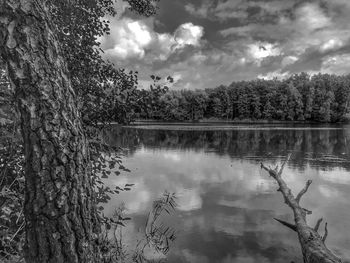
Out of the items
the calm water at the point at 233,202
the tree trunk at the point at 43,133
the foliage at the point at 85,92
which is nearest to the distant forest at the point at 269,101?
the calm water at the point at 233,202

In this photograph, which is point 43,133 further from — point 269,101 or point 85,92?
point 269,101

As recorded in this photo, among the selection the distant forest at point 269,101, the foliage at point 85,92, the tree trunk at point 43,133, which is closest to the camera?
the tree trunk at point 43,133

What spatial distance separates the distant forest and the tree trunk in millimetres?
126326

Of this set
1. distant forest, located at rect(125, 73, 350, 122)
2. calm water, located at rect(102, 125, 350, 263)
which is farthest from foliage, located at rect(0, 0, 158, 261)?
distant forest, located at rect(125, 73, 350, 122)

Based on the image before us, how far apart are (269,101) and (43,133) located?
478 ft

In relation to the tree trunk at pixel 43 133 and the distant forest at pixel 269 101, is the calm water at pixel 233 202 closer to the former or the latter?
the tree trunk at pixel 43 133

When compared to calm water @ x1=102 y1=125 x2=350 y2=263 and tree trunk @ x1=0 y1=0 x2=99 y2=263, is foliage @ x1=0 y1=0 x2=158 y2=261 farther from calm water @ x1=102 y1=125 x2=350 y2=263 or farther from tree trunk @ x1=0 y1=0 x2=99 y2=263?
tree trunk @ x1=0 y1=0 x2=99 y2=263

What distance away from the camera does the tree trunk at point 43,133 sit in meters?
2.33

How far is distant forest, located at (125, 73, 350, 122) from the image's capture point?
13175cm

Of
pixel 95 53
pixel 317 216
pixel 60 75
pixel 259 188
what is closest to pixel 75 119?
pixel 60 75

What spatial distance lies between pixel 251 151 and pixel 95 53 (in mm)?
33290

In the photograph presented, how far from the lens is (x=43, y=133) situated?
2.34 m

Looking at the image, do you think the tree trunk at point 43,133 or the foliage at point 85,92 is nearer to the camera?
the tree trunk at point 43,133

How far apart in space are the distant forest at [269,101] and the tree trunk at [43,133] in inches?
4973
